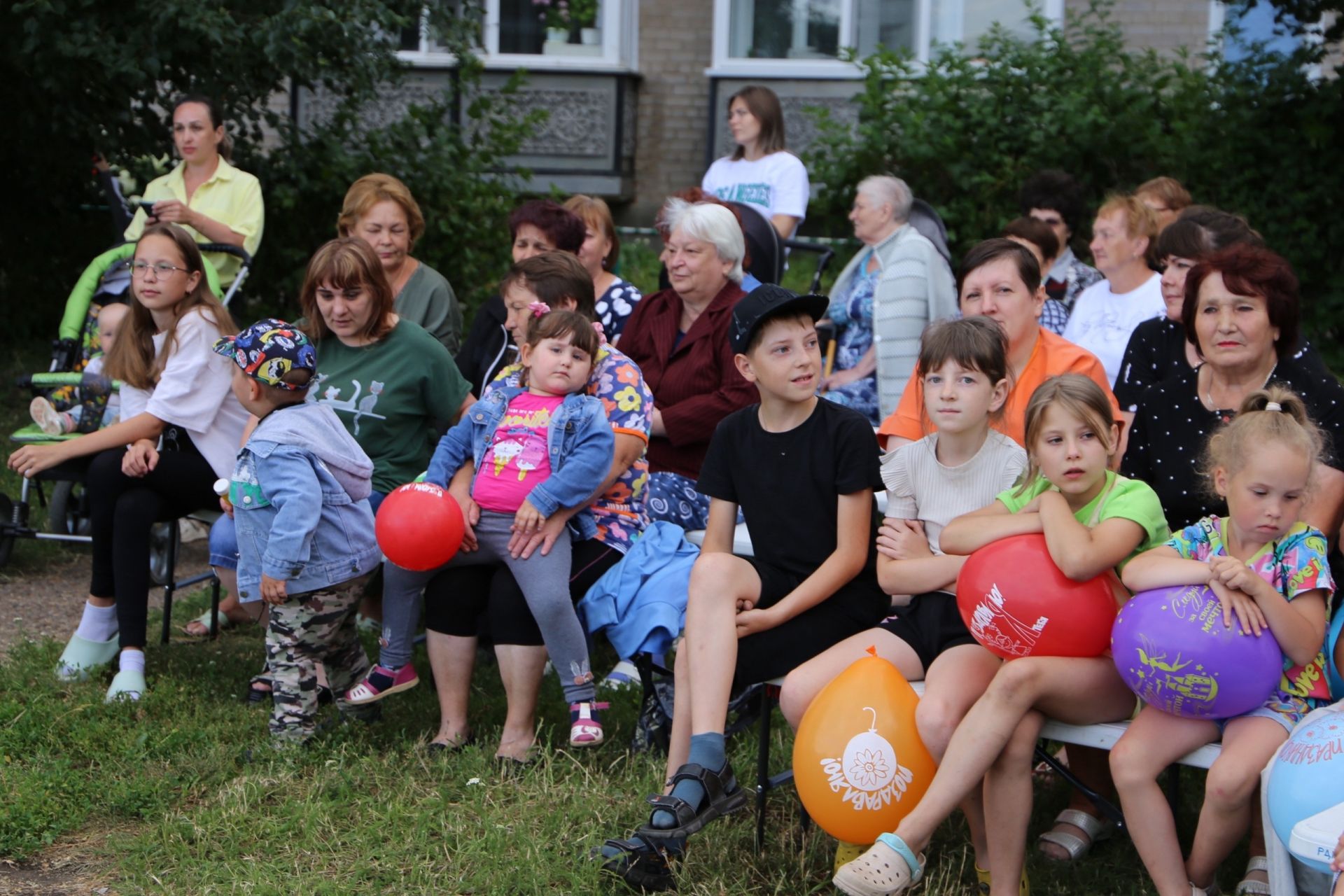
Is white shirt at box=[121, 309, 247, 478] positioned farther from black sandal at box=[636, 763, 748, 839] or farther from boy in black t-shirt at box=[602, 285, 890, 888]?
black sandal at box=[636, 763, 748, 839]

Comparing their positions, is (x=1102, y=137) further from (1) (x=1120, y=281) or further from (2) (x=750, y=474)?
(2) (x=750, y=474)

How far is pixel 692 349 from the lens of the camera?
208 inches

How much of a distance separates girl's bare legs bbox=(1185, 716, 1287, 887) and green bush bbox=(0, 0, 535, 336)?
590cm

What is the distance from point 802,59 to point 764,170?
21.5ft

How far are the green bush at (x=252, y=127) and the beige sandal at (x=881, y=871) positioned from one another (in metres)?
5.63

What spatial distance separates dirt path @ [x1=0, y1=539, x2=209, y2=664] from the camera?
592 cm

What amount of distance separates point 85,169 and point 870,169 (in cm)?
533

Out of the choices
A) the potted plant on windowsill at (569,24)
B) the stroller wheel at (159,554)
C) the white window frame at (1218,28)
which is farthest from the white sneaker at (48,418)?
the potted plant on windowsill at (569,24)

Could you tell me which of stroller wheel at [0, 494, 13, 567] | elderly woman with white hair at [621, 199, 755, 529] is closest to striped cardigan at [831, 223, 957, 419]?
elderly woman with white hair at [621, 199, 755, 529]

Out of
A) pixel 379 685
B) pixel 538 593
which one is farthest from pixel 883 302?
pixel 379 685

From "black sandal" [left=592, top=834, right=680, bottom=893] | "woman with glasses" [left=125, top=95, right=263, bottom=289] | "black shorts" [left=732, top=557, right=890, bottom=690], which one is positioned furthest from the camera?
"woman with glasses" [left=125, top=95, right=263, bottom=289]

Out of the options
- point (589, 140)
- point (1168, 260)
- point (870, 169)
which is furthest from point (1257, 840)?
point (589, 140)

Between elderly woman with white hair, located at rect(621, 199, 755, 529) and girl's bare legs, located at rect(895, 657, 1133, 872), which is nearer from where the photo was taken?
girl's bare legs, located at rect(895, 657, 1133, 872)

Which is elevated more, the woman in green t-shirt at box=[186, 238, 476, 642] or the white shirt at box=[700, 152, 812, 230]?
the white shirt at box=[700, 152, 812, 230]
